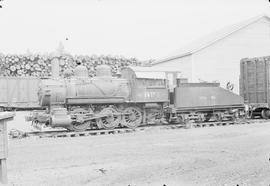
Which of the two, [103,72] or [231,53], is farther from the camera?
[231,53]

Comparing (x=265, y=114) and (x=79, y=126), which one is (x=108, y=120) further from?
(x=265, y=114)

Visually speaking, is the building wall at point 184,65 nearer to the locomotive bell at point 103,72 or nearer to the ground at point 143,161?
the locomotive bell at point 103,72

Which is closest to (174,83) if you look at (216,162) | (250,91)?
(250,91)

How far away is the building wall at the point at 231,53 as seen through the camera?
2386 cm

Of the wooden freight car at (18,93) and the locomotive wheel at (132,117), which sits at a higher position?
the wooden freight car at (18,93)

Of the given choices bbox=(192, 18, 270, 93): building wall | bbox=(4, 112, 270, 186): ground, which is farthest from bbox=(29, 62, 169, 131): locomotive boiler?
bbox=(192, 18, 270, 93): building wall

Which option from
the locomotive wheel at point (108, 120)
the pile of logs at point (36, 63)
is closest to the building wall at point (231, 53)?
the pile of logs at point (36, 63)

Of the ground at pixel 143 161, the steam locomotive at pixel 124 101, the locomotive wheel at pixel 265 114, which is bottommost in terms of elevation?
the ground at pixel 143 161

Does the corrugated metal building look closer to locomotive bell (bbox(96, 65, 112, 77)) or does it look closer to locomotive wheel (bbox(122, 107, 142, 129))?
locomotive wheel (bbox(122, 107, 142, 129))

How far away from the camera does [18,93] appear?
68.1 ft

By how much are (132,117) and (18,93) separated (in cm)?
816

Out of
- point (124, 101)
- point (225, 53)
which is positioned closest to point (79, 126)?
point (124, 101)

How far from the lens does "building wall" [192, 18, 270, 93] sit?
23859mm

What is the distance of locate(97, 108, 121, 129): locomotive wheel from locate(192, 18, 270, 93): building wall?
973 cm
